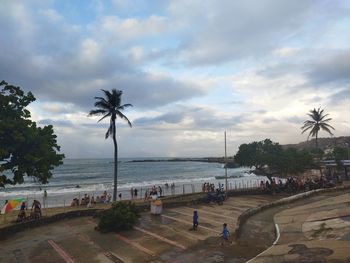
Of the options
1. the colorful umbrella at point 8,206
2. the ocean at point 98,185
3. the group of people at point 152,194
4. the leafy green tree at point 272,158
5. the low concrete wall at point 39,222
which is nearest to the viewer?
the low concrete wall at point 39,222

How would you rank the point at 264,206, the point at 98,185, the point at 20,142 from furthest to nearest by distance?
the point at 98,185, the point at 264,206, the point at 20,142

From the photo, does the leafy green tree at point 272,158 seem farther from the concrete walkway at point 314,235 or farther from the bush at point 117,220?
the bush at point 117,220

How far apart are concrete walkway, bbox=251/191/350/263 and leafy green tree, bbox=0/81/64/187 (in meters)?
Answer: 11.1

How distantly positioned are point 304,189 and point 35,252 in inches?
1158

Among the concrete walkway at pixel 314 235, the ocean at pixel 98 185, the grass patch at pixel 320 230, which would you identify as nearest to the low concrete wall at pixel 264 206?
the concrete walkway at pixel 314 235

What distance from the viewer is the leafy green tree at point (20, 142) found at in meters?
15.7

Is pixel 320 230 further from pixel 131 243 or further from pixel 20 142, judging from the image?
pixel 20 142

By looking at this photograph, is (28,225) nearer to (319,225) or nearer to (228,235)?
(228,235)

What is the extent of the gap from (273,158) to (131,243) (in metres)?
31.8

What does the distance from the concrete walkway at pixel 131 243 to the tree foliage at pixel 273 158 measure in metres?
22.3

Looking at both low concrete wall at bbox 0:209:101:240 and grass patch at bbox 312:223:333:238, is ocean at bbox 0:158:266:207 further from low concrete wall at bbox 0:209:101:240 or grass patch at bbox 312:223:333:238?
grass patch at bbox 312:223:333:238

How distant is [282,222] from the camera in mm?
21344

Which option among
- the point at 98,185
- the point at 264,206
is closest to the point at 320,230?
the point at 264,206

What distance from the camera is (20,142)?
16062 millimetres
